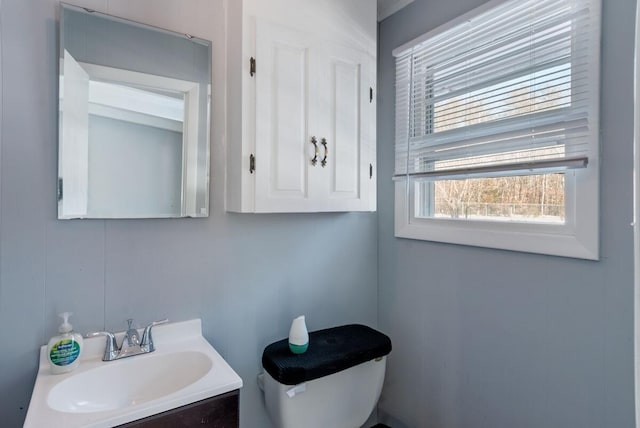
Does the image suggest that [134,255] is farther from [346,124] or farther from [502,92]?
[502,92]

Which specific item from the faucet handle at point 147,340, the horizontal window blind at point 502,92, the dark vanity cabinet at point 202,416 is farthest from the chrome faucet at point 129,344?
the horizontal window blind at point 502,92

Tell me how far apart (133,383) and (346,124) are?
119cm

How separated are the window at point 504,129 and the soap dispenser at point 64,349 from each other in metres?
1.33

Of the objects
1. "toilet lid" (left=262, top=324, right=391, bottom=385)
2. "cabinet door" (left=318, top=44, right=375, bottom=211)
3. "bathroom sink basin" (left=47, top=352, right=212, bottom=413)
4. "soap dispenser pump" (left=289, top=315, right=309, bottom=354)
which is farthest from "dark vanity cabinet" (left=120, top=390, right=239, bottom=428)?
"cabinet door" (left=318, top=44, right=375, bottom=211)

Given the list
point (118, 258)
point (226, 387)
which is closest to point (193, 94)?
point (118, 258)

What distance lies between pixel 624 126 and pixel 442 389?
120 cm

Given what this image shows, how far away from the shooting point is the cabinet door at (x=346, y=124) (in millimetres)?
1393

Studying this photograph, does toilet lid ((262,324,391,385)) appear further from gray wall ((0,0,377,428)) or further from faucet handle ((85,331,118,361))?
faucet handle ((85,331,118,361))

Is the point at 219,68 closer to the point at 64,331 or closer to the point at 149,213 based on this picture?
the point at 149,213

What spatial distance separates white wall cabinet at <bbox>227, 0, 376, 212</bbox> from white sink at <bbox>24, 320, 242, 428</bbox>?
1.65 ft

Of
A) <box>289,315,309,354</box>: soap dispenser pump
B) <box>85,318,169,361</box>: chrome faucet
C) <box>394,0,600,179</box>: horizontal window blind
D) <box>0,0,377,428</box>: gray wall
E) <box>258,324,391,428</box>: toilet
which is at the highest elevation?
<box>394,0,600,179</box>: horizontal window blind

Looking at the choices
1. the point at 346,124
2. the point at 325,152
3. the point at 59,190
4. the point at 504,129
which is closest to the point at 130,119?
the point at 59,190

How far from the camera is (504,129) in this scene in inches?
51.0

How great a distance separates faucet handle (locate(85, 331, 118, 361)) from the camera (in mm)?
1082
